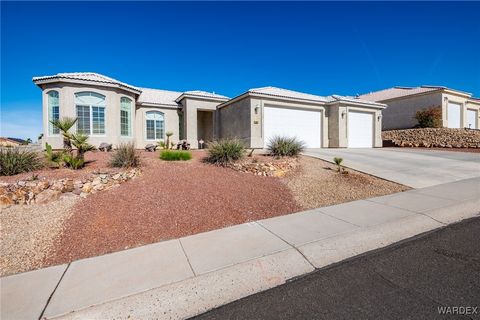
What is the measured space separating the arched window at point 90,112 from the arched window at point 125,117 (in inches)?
48.9

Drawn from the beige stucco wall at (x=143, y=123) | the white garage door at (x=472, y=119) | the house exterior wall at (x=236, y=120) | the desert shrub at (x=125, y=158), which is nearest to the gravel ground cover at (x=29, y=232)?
the desert shrub at (x=125, y=158)

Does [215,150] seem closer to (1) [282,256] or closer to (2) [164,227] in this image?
(2) [164,227]

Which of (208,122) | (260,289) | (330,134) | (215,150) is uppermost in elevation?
(208,122)

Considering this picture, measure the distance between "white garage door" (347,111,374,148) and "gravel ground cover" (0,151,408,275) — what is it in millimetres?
10669

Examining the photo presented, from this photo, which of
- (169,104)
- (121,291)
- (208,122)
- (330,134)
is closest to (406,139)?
(330,134)

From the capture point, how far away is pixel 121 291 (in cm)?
291

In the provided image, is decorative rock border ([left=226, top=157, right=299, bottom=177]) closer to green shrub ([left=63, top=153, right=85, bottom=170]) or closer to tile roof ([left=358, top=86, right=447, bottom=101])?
green shrub ([left=63, top=153, right=85, bottom=170])

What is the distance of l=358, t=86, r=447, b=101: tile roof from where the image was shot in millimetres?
25172

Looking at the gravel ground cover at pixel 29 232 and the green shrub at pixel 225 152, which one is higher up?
the green shrub at pixel 225 152

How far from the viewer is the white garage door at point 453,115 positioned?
24547 millimetres

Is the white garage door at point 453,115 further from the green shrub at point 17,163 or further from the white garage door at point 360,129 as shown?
the green shrub at point 17,163

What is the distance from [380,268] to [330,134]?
52.3ft

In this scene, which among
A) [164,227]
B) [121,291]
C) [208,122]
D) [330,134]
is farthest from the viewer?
[208,122]

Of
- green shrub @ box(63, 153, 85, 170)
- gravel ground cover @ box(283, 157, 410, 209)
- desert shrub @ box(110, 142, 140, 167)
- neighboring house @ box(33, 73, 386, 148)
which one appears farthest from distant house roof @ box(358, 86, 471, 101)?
green shrub @ box(63, 153, 85, 170)
